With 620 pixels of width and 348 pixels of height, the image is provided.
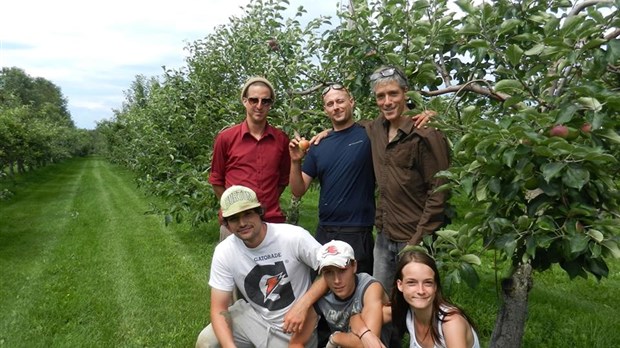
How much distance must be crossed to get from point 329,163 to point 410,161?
65 cm

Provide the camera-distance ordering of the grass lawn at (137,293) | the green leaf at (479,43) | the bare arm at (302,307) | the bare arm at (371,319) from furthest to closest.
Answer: the grass lawn at (137,293), the bare arm at (302,307), the bare arm at (371,319), the green leaf at (479,43)

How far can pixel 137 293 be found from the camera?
272 inches

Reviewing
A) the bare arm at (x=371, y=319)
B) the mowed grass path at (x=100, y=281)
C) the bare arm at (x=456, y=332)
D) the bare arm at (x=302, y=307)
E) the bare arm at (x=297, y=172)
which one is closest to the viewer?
the bare arm at (x=456, y=332)

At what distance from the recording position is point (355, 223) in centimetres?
344

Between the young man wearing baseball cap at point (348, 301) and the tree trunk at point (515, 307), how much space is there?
0.89m

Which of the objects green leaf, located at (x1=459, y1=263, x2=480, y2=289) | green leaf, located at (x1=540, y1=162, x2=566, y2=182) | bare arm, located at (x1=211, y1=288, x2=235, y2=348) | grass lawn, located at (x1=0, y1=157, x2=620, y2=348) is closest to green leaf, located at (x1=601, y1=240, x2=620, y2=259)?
green leaf, located at (x1=540, y1=162, x2=566, y2=182)

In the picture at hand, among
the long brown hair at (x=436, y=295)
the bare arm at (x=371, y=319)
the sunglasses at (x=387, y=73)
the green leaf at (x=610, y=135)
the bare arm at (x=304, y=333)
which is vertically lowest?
the bare arm at (x=304, y=333)

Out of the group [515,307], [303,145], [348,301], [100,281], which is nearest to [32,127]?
[100,281]

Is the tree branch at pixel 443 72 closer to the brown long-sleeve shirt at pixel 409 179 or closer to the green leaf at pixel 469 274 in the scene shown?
the brown long-sleeve shirt at pixel 409 179

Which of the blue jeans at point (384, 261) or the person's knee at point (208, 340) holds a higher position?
the blue jeans at point (384, 261)

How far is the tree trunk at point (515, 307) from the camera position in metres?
3.39

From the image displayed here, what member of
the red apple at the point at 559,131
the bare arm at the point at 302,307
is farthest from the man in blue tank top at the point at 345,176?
the red apple at the point at 559,131

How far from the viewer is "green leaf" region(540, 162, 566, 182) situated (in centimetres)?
180

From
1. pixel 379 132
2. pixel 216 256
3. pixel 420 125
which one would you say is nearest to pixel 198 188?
pixel 216 256
